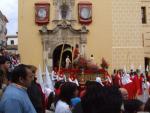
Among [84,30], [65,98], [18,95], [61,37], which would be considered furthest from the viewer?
[84,30]

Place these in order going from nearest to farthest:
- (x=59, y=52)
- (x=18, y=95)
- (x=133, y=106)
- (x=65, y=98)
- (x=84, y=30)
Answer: (x=18, y=95) → (x=133, y=106) → (x=65, y=98) → (x=84, y=30) → (x=59, y=52)

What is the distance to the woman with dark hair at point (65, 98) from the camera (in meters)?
6.59

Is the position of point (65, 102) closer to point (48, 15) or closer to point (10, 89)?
point (10, 89)

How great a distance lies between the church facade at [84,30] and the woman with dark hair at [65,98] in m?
32.0

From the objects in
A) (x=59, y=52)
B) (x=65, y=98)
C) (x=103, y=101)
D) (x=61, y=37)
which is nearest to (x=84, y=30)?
(x=61, y=37)

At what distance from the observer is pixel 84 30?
1566 inches

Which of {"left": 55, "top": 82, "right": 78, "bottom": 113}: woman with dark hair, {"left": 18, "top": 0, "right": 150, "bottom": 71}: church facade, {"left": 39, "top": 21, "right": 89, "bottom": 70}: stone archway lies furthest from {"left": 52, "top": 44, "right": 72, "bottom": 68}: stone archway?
{"left": 55, "top": 82, "right": 78, "bottom": 113}: woman with dark hair

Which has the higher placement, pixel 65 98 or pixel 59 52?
pixel 59 52

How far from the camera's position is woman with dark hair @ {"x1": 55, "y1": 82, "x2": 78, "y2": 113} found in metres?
6.59

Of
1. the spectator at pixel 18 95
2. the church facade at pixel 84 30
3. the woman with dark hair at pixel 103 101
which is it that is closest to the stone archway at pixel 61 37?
the church facade at pixel 84 30

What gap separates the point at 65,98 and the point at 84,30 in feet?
109

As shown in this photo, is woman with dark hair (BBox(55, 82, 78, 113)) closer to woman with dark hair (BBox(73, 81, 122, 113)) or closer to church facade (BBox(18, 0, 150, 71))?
woman with dark hair (BBox(73, 81, 122, 113))

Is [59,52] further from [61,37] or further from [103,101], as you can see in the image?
[103,101]

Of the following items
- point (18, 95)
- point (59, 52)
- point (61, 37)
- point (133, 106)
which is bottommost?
point (133, 106)
